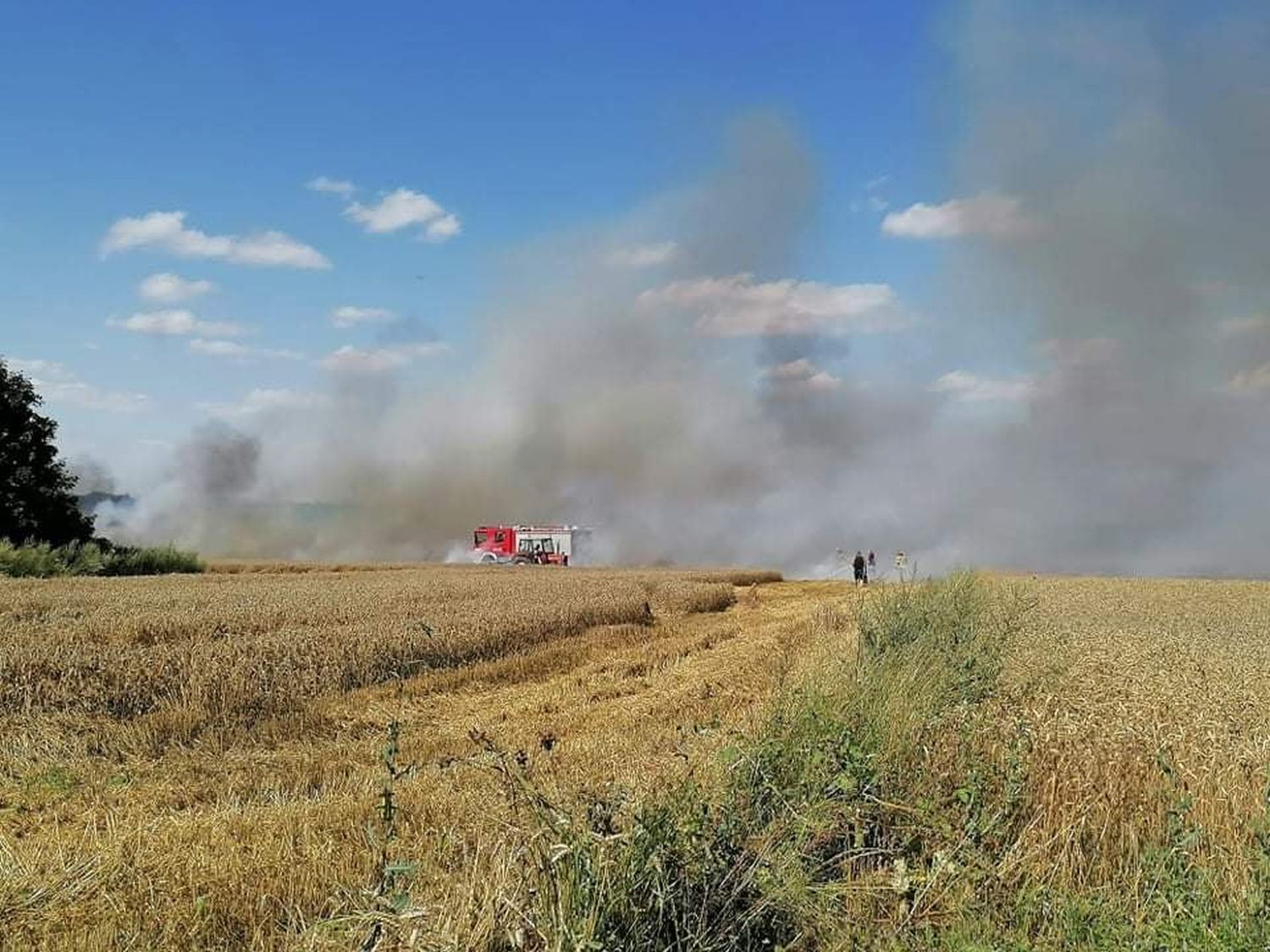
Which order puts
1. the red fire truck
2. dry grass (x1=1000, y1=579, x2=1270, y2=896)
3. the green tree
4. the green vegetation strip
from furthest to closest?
1. the red fire truck
2. the green tree
3. dry grass (x1=1000, y1=579, x2=1270, y2=896)
4. the green vegetation strip

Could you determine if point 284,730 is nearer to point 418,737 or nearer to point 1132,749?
point 418,737

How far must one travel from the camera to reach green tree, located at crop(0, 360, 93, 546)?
4678 cm

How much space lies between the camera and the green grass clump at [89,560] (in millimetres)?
37719

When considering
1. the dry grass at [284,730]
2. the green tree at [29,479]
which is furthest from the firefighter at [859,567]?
the green tree at [29,479]

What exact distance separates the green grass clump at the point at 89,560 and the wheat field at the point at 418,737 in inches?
492

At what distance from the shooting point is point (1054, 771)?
7336 millimetres

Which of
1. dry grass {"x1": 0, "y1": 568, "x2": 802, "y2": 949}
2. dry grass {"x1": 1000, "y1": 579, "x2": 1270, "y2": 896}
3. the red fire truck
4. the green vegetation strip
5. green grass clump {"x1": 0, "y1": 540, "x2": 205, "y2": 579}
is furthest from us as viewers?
the red fire truck

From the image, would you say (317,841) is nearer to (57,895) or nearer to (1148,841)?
(57,895)

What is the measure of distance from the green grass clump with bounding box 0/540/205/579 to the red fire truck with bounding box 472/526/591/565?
25.7 m

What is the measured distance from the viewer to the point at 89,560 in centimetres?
4381

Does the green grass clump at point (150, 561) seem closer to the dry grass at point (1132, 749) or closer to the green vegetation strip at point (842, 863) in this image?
the dry grass at point (1132, 749)

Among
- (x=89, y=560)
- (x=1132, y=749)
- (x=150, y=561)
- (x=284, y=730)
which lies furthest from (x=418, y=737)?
(x=150, y=561)

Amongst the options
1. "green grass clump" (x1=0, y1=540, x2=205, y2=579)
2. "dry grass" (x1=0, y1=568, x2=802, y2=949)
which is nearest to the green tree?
"green grass clump" (x1=0, y1=540, x2=205, y2=579)

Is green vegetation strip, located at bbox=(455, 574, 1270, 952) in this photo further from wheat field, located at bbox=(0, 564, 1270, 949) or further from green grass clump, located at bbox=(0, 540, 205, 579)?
green grass clump, located at bbox=(0, 540, 205, 579)
